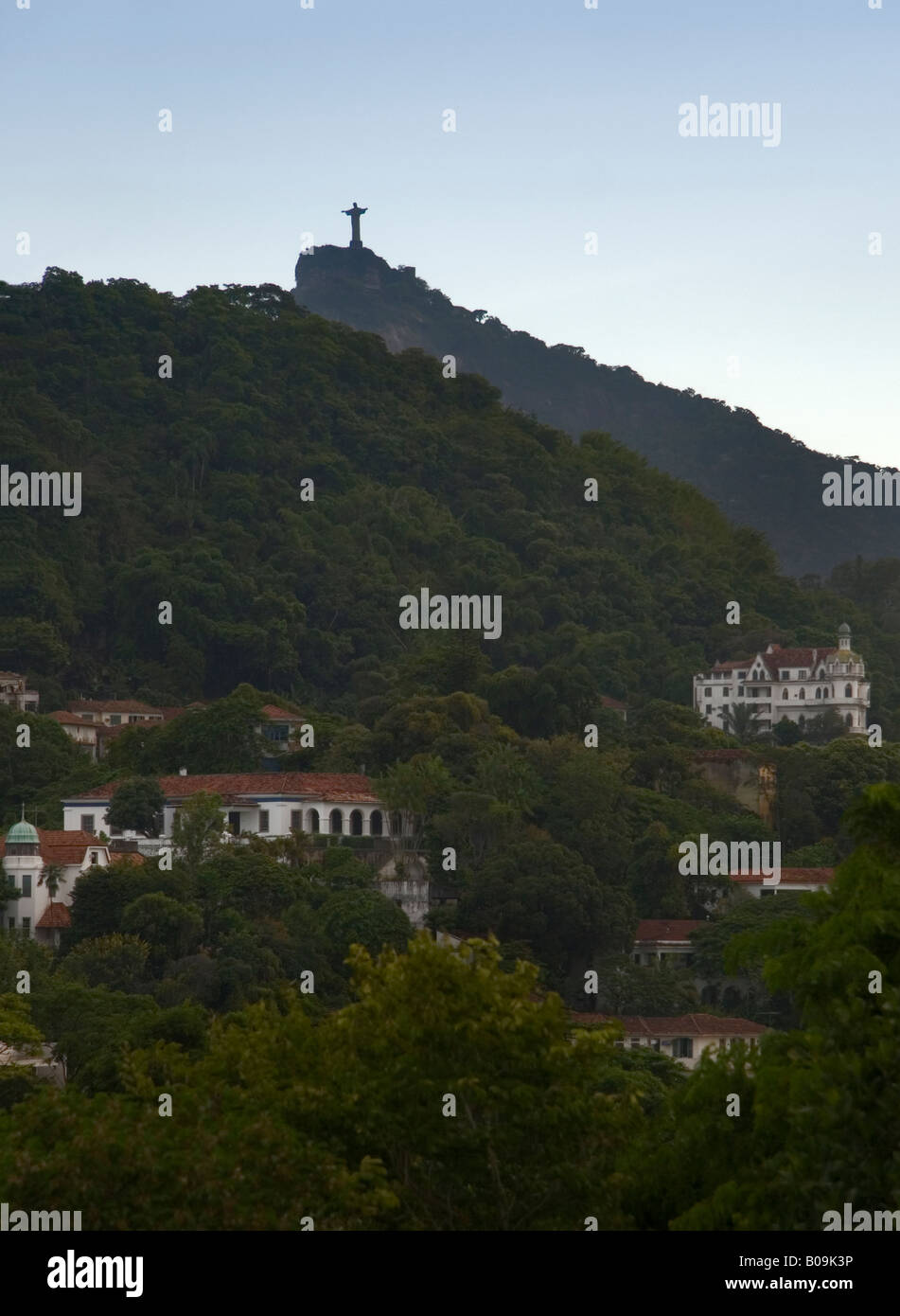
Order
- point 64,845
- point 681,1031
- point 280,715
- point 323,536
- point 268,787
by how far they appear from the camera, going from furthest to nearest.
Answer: point 323,536 < point 280,715 < point 268,787 < point 64,845 < point 681,1031

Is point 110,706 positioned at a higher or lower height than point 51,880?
higher

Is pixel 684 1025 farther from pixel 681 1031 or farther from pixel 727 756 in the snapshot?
pixel 727 756

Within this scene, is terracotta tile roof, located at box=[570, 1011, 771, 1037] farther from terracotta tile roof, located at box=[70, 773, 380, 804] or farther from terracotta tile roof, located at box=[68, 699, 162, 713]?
terracotta tile roof, located at box=[68, 699, 162, 713]

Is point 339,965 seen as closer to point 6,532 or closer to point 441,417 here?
point 6,532

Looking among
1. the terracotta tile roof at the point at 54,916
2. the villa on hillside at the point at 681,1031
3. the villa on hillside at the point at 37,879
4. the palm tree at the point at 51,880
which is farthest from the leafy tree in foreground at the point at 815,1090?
the palm tree at the point at 51,880

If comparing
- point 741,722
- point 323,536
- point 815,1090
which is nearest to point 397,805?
point 741,722

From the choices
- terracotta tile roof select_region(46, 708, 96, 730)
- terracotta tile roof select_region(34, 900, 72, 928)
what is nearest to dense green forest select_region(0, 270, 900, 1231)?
terracotta tile roof select_region(34, 900, 72, 928)
